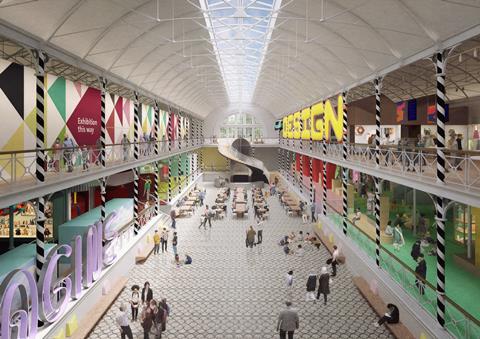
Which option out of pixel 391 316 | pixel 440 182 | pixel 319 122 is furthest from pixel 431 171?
pixel 319 122

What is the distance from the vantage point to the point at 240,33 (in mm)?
25266

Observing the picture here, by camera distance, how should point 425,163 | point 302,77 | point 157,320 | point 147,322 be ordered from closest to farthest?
1. point 147,322
2. point 157,320
3. point 425,163
4. point 302,77

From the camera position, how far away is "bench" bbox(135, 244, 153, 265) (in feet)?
62.8

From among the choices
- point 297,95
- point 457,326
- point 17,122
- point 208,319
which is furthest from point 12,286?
point 297,95

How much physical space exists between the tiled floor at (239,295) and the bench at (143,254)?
31 centimetres

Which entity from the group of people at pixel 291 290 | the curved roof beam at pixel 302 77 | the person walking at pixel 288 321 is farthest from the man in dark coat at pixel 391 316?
the curved roof beam at pixel 302 77

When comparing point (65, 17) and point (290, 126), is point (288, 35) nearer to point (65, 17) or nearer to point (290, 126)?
point (65, 17)

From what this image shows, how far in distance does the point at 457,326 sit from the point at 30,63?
18926 millimetres

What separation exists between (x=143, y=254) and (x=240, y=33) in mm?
15001

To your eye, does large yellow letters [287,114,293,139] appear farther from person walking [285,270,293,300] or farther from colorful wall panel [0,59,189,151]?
person walking [285,270,293,300]

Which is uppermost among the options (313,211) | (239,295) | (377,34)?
(377,34)

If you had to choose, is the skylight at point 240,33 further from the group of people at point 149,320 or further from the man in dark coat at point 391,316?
the man in dark coat at point 391,316

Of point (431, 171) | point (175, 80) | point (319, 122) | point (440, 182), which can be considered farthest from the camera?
point (175, 80)

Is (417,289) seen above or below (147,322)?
above
